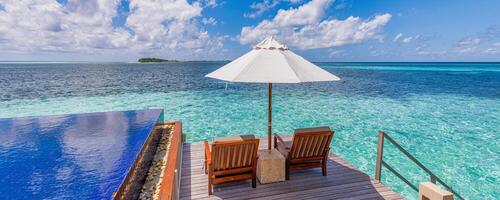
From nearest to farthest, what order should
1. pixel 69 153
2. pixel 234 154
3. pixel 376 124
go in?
1. pixel 234 154
2. pixel 69 153
3. pixel 376 124

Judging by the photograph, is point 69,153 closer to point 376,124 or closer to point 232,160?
point 232,160

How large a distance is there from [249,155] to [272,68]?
1.40 m

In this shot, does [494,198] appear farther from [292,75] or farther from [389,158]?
[292,75]

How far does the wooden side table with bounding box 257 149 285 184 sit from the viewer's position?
3963mm

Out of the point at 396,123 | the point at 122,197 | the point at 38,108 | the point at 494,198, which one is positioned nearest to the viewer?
the point at 122,197

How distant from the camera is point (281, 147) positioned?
14.8 feet

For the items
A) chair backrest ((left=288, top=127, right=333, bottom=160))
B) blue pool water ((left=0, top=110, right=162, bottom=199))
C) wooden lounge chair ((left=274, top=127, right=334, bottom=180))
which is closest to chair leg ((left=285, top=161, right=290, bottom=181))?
wooden lounge chair ((left=274, top=127, right=334, bottom=180))

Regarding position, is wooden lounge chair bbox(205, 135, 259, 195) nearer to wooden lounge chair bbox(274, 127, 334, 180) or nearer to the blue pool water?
wooden lounge chair bbox(274, 127, 334, 180)

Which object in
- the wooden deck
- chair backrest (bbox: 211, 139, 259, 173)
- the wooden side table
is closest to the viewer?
chair backrest (bbox: 211, 139, 259, 173)

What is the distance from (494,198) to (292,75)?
6.01m

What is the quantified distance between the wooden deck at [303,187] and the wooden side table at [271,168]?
10 centimetres

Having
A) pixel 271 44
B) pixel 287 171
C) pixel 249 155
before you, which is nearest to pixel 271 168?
pixel 287 171

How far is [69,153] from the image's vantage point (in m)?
5.14

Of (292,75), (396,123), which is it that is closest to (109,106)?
(292,75)
